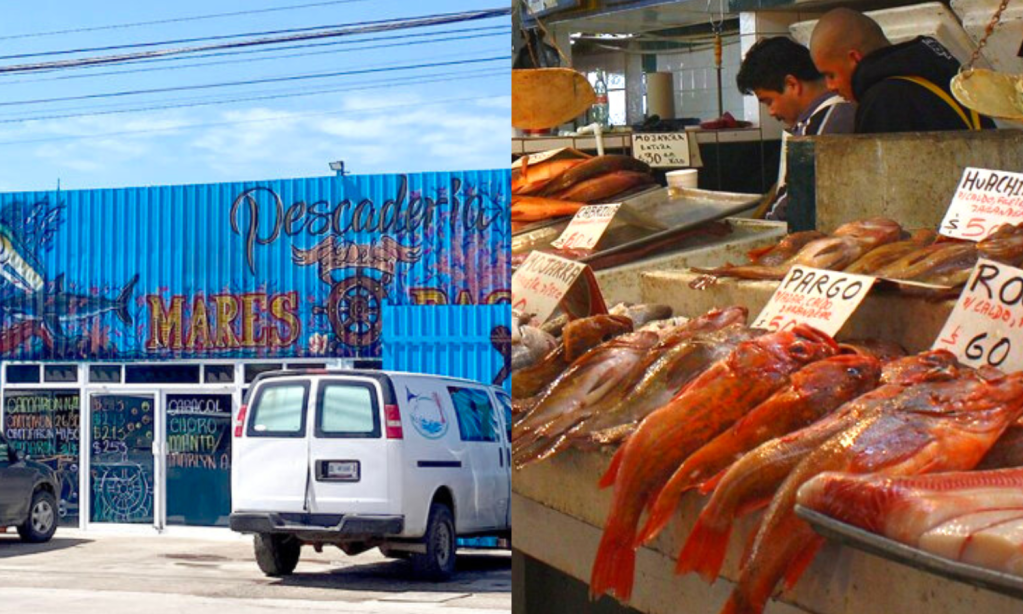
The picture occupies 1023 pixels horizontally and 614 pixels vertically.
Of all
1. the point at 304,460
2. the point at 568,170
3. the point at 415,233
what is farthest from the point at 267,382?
the point at 568,170

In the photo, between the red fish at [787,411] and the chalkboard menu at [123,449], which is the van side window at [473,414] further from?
the red fish at [787,411]

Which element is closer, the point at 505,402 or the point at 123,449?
the point at 505,402

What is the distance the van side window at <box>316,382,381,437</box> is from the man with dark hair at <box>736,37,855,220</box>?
1033cm

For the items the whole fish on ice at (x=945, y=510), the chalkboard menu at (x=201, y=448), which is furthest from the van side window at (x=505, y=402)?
the whole fish on ice at (x=945, y=510)

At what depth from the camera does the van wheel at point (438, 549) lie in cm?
1252

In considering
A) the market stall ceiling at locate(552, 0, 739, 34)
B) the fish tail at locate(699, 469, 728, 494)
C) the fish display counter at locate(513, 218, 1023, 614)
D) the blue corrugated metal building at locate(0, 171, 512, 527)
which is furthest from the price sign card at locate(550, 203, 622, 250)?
the blue corrugated metal building at locate(0, 171, 512, 527)

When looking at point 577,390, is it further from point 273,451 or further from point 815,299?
point 273,451

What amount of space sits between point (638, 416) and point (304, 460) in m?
10.4

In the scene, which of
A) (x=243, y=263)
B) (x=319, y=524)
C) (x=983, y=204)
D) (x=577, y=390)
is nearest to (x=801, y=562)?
(x=983, y=204)

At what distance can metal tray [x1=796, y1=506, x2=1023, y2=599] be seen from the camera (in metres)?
1.44

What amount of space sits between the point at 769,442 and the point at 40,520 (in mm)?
16057

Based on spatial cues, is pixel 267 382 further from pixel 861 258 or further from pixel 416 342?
pixel 861 258

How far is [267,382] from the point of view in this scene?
1255 cm

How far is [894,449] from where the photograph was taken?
1.62 m
